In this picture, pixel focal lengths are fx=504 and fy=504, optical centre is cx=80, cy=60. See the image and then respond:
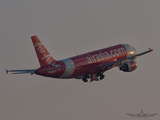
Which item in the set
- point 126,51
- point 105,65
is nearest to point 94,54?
point 105,65

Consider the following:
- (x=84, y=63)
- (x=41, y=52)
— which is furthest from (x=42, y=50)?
(x=84, y=63)

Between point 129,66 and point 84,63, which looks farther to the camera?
point 129,66

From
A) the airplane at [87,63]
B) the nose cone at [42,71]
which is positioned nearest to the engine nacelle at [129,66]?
the airplane at [87,63]

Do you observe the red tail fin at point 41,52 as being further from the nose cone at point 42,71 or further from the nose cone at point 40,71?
the nose cone at point 40,71

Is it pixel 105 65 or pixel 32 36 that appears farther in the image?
pixel 105 65

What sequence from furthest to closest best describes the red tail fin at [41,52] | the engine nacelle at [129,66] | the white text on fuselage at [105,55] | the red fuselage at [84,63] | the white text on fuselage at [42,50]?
the engine nacelle at [129,66] → the white text on fuselage at [105,55] → the red fuselage at [84,63] → the white text on fuselage at [42,50] → the red tail fin at [41,52]

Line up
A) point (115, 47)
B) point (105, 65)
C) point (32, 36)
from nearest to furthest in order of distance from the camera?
1. point (32, 36)
2. point (105, 65)
3. point (115, 47)

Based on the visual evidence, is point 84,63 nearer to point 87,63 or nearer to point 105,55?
point 87,63

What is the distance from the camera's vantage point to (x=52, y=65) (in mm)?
92812

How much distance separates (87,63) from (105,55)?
19.6 ft

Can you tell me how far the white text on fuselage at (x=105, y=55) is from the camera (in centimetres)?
9919

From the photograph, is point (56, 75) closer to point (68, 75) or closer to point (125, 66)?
point (68, 75)

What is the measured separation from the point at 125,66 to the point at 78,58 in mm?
10219

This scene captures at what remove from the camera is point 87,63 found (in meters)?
98.0
